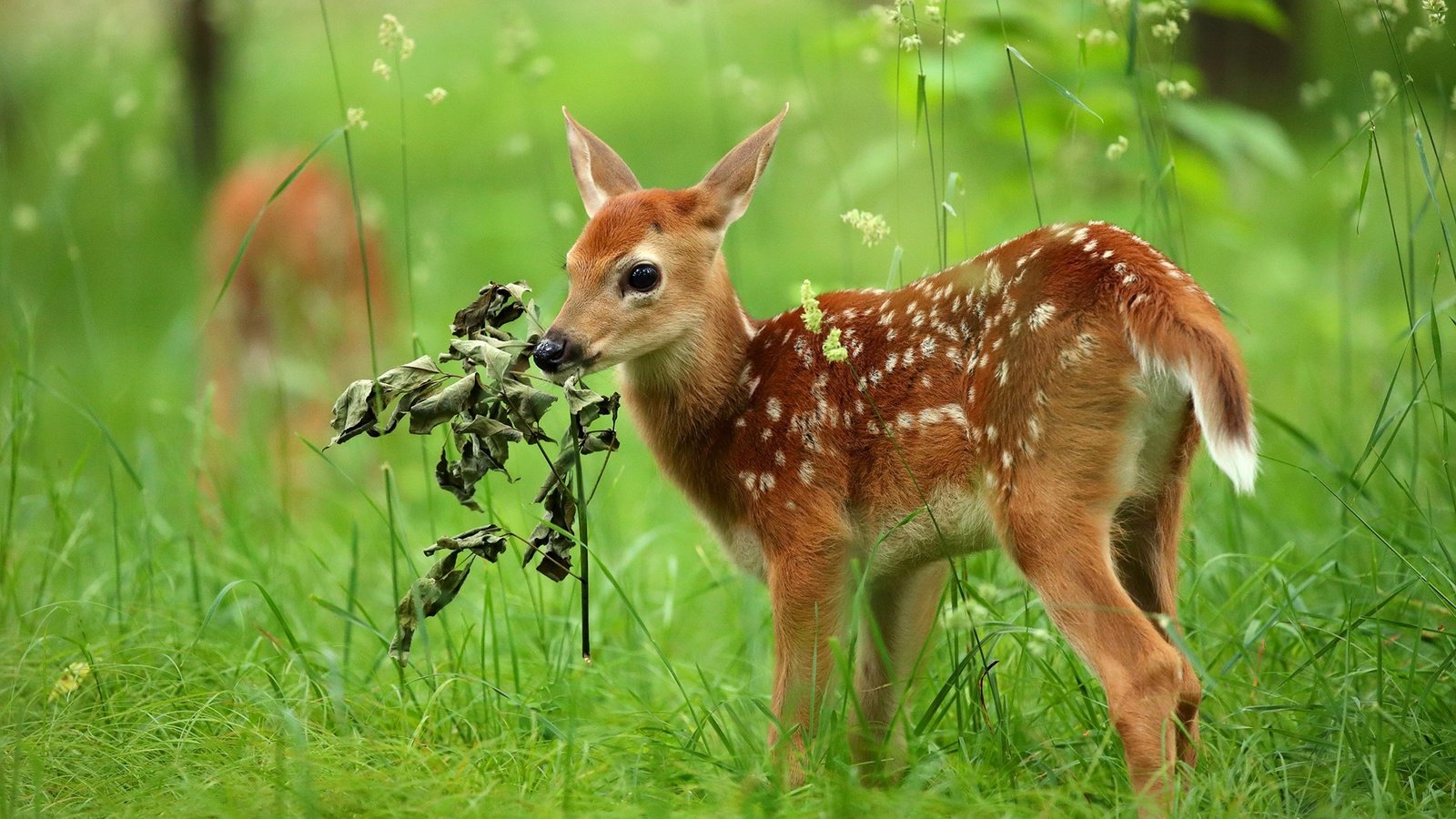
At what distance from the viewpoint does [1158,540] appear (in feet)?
11.2

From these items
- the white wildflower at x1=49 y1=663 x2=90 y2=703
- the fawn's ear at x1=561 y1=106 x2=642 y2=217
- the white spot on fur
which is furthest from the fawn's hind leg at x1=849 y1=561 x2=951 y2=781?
the white wildflower at x1=49 y1=663 x2=90 y2=703

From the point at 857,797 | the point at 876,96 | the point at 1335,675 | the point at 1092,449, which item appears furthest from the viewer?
the point at 876,96

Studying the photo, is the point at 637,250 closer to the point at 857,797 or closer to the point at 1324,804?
the point at 857,797

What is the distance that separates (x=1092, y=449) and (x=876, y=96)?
35.3 ft

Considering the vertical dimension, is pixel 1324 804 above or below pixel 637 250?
below

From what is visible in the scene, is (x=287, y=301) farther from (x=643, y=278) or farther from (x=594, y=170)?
(x=643, y=278)

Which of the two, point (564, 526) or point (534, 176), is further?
point (534, 176)

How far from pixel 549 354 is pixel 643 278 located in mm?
419

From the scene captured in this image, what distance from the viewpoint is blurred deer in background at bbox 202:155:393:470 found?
297 inches

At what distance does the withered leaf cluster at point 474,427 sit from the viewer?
11.0ft

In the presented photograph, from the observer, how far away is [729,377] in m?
3.99

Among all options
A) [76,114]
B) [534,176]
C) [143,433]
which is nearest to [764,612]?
[143,433]

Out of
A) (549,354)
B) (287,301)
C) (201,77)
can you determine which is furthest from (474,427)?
(201,77)

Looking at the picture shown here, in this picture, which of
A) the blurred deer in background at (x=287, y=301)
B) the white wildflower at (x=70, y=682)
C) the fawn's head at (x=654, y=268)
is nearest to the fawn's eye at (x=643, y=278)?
the fawn's head at (x=654, y=268)
